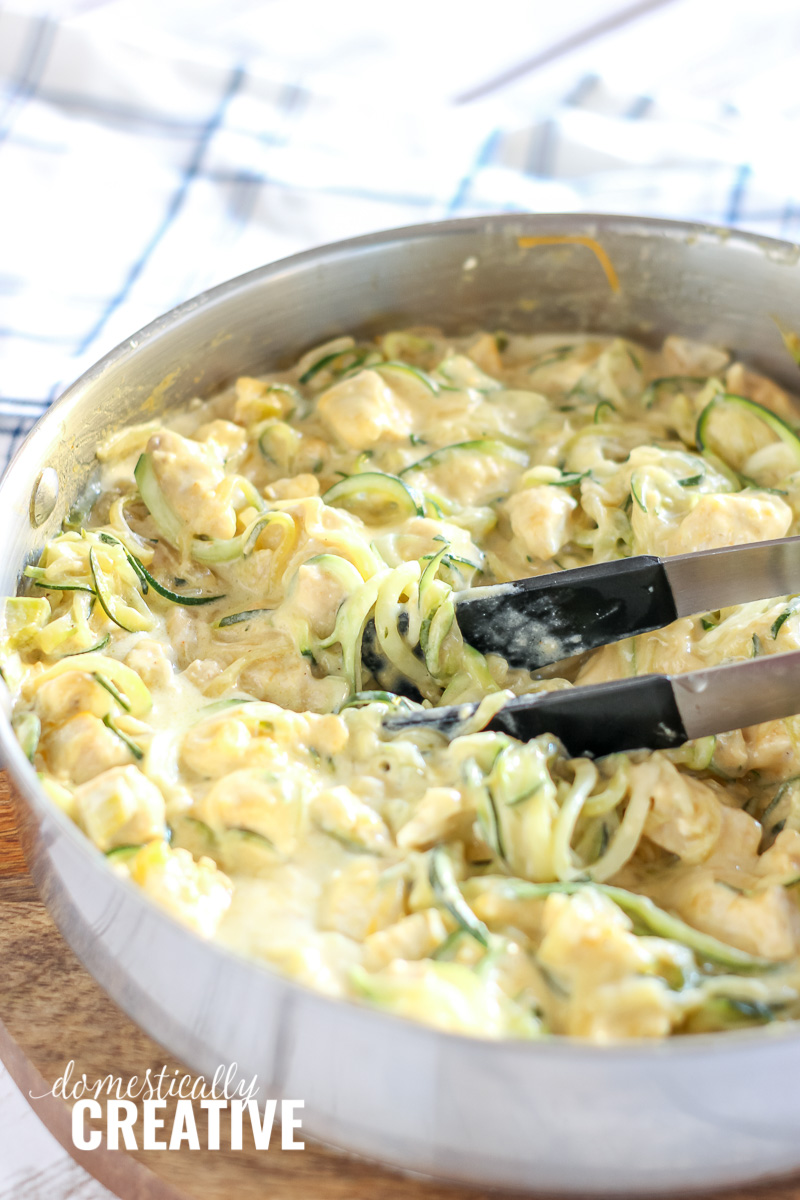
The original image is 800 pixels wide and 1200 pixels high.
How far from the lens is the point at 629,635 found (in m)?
2.29

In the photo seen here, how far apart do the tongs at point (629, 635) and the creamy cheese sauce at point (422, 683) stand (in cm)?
5

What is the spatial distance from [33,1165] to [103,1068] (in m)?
0.28

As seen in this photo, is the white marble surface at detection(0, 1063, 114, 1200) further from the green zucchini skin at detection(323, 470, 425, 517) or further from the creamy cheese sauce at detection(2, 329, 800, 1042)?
the green zucchini skin at detection(323, 470, 425, 517)

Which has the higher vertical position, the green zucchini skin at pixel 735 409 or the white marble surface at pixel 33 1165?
the green zucchini skin at pixel 735 409

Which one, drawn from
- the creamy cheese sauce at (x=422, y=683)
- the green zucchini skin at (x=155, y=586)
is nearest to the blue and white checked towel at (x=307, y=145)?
the creamy cheese sauce at (x=422, y=683)

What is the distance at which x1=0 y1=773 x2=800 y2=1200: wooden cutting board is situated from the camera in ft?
5.59

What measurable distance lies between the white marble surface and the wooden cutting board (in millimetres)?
59

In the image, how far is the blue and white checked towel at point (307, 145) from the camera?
3.76 metres

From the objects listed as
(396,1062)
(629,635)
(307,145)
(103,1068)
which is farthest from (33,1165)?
(307,145)

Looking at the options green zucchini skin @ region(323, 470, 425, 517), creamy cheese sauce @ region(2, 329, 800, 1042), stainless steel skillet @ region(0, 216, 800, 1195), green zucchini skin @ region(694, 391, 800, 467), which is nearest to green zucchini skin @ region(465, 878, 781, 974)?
creamy cheese sauce @ region(2, 329, 800, 1042)

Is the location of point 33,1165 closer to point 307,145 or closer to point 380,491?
point 380,491

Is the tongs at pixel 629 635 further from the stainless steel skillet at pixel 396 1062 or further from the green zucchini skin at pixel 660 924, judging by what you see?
the stainless steel skillet at pixel 396 1062

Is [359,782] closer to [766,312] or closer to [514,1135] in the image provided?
[514,1135]

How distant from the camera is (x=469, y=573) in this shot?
8.23ft
